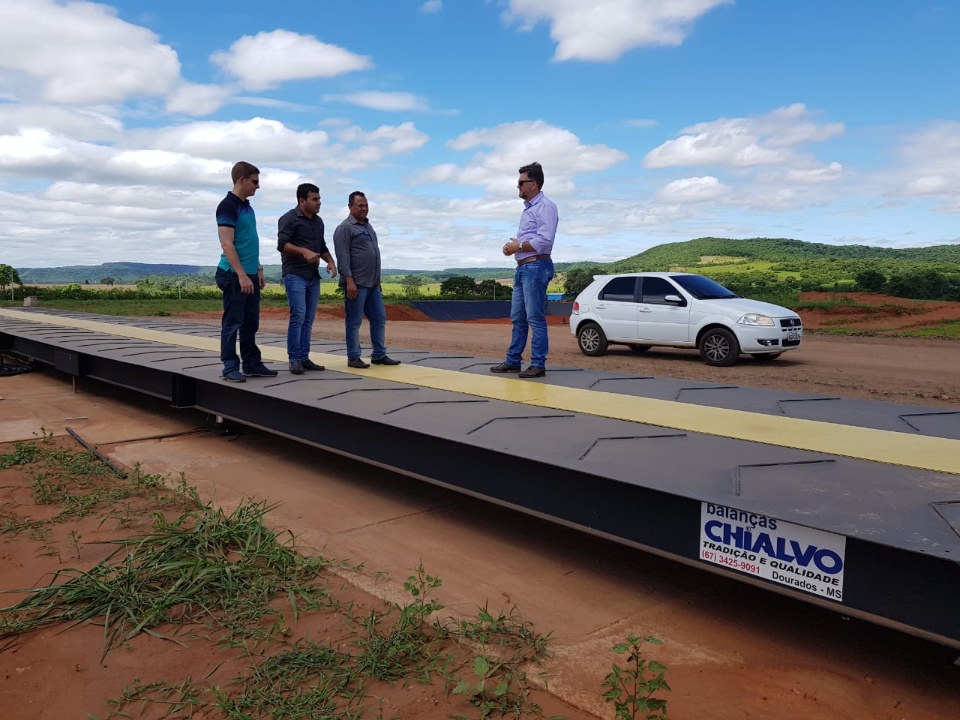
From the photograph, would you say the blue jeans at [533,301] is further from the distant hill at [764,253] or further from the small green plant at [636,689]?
the distant hill at [764,253]

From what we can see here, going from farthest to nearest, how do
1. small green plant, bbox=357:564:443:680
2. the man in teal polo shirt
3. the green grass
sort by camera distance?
the man in teal polo shirt → small green plant, bbox=357:564:443:680 → the green grass

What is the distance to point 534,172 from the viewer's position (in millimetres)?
5730

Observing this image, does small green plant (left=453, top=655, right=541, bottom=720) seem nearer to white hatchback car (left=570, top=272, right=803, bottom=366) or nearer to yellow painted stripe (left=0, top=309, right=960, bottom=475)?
yellow painted stripe (left=0, top=309, right=960, bottom=475)

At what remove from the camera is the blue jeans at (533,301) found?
5703 mm

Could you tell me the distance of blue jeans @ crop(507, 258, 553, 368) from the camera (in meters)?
5.70

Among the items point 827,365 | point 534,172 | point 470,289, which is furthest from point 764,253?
point 534,172

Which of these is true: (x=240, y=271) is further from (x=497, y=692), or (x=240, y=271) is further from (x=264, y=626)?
(x=497, y=692)

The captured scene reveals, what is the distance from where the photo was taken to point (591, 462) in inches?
127

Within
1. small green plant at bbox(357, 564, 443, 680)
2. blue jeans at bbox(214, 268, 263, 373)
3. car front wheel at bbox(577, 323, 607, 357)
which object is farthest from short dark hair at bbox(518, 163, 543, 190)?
car front wheel at bbox(577, 323, 607, 357)

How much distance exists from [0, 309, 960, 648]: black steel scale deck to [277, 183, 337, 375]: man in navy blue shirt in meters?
0.45

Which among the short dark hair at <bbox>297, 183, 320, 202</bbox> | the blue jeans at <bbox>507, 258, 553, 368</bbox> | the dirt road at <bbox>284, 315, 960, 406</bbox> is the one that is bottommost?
the dirt road at <bbox>284, 315, 960, 406</bbox>

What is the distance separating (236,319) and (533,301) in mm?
2382

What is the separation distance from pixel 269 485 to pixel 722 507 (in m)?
3.58

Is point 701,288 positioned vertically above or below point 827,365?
above
